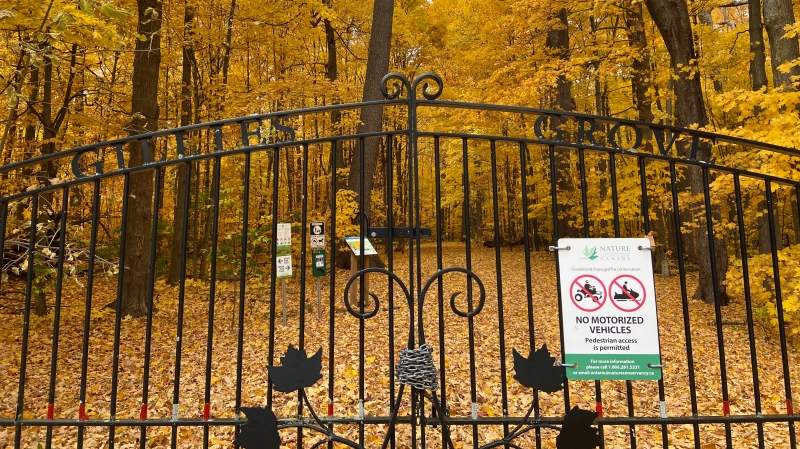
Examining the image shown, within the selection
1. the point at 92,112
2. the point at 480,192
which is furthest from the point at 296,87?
the point at 480,192

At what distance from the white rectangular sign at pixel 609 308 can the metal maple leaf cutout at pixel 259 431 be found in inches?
58.9

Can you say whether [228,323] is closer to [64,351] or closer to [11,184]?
[64,351]

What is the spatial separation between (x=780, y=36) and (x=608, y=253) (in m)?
5.96

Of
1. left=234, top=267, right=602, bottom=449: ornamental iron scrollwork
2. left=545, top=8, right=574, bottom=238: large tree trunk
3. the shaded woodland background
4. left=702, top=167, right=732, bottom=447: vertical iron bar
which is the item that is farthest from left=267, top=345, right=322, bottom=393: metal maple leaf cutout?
left=545, top=8, right=574, bottom=238: large tree trunk

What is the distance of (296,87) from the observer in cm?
1001

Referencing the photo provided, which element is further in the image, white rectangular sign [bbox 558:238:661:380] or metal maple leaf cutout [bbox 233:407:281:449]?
white rectangular sign [bbox 558:238:661:380]

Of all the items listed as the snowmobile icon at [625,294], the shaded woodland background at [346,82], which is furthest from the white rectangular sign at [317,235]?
the snowmobile icon at [625,294]

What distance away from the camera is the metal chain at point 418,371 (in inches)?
77.5

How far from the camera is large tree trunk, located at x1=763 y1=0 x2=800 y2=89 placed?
5543 mm

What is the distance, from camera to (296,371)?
6.73ft

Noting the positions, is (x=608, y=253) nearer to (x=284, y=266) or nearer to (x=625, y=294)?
(x=625, y=294)

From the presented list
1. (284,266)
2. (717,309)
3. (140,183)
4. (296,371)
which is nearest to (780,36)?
(717,309)

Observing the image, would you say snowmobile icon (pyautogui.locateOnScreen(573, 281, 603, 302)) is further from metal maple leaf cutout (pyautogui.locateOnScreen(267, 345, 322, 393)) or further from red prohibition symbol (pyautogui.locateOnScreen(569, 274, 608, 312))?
metal maple leaf cutout (pyautogui.locateOnScreen(267, 345, 322, 393))

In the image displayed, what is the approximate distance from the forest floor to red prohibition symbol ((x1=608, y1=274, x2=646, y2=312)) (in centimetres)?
28
